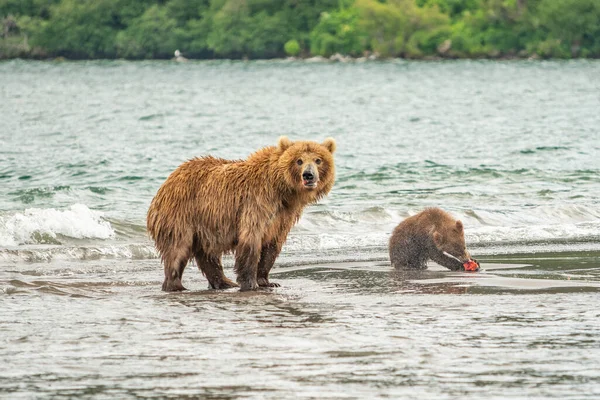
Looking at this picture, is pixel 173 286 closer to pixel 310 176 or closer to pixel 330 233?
pixel 310 176

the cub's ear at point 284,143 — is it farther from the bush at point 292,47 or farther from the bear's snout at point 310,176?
the bush at point 292,47

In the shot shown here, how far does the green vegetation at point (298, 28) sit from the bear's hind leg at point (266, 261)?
104 metres

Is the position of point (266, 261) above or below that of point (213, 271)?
above

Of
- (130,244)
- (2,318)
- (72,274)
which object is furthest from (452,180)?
(2,318)

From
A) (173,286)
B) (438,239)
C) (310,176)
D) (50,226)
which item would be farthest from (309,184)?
(50,226)

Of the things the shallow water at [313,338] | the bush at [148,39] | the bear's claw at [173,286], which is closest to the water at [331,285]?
the shallow water at [313,338]

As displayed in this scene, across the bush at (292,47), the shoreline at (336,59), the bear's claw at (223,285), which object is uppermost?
the bear's claw at (223,285)

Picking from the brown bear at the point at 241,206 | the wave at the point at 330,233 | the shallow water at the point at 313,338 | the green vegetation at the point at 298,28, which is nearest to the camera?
the shallow water at the point at 313,338

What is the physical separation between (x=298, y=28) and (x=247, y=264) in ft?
397

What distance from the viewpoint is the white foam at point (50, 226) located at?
552 inches

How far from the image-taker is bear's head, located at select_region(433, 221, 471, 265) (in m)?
11.1

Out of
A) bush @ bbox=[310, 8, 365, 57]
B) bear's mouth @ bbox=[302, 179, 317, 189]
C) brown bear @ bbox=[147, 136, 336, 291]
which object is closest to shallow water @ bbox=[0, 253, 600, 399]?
brown bear @ bbox=[147, 136, 336, 291]

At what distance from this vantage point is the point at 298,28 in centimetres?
12900

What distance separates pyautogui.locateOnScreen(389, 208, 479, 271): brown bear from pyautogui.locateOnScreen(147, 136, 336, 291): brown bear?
177 centimetres
